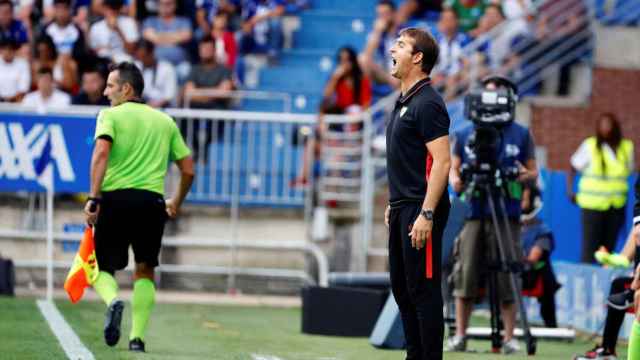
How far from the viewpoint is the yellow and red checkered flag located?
39.1ft

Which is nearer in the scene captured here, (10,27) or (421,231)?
(421,231)

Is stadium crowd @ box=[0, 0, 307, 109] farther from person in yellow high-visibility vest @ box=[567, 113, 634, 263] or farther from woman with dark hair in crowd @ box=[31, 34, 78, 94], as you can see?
person in yellow high-visibility vest @ box=[567, 113, 634, 263]

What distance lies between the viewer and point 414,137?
9422 mm

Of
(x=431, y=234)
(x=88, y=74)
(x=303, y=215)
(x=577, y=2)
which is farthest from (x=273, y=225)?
(x=431, y=234)

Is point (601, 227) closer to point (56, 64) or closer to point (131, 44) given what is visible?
point (131, 44)

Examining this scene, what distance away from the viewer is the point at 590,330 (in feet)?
52.7

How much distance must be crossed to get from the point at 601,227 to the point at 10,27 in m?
8.06

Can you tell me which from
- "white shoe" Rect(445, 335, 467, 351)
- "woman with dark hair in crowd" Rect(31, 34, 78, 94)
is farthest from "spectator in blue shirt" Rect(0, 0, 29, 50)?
"white shoe" Rect(445, 335, 467, 351)

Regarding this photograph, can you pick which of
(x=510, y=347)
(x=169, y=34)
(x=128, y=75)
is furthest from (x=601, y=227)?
(x=128, y=75)

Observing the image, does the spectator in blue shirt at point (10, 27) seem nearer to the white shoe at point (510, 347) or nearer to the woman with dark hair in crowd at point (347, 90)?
the woman with dark hair in crowd at point (347, 90)

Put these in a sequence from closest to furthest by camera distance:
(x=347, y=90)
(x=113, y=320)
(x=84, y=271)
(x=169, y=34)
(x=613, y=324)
Result: (x=113, y=320) < (x=84, y=271) < (x=613, y=324) < (x=347, y=90) < (x=169, y=34)

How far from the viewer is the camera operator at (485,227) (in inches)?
528

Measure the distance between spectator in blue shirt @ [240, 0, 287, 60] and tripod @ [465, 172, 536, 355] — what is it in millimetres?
9970

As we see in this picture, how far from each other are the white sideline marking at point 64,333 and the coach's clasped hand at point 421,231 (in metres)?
2.99
